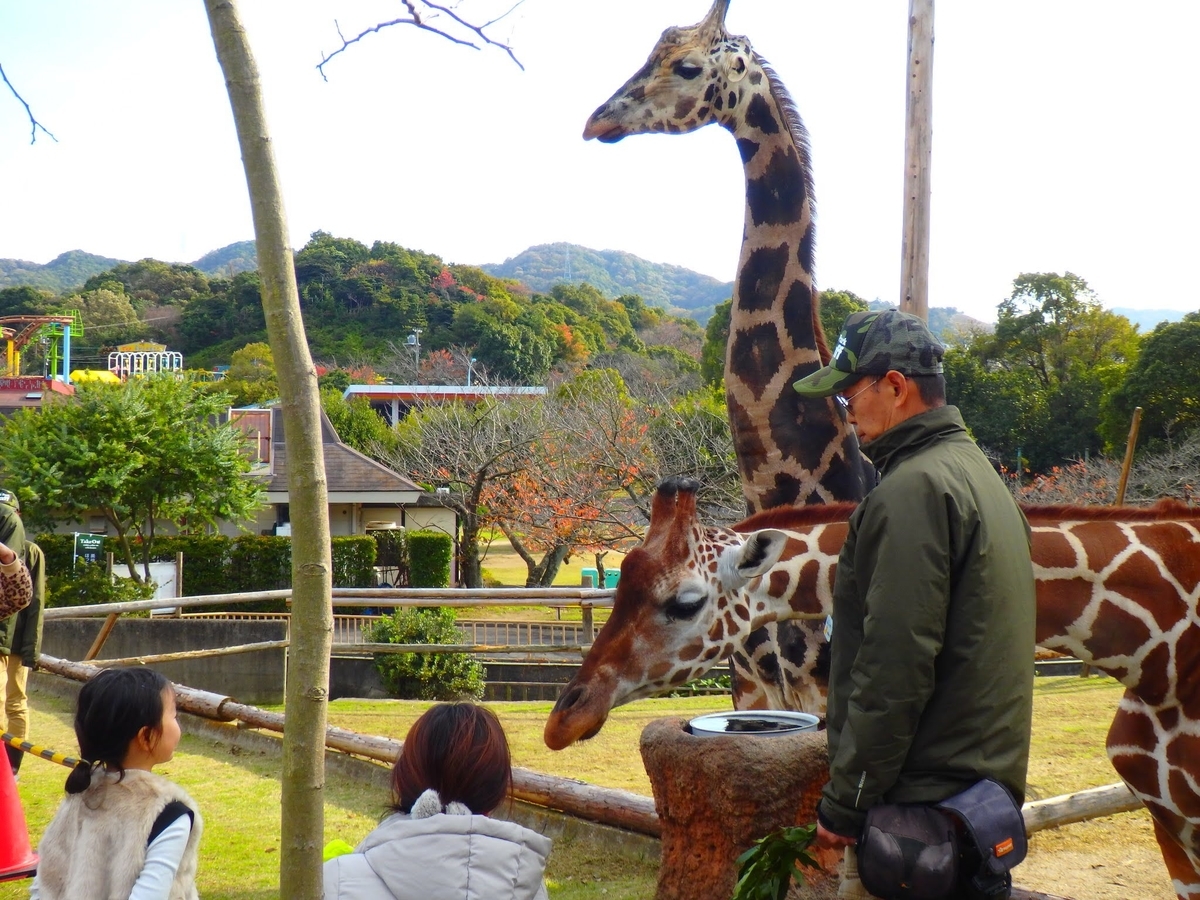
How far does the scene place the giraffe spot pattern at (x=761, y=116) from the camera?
4.72m

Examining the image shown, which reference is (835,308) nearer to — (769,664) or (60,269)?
(769,664)

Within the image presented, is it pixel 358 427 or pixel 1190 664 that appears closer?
pixel 1190 664

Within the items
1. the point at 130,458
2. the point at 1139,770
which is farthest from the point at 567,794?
the point at 130,458

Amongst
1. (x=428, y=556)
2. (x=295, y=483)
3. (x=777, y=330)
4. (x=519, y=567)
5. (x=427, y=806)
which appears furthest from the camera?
(x=519, y=567)

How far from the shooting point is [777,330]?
14.9 feet

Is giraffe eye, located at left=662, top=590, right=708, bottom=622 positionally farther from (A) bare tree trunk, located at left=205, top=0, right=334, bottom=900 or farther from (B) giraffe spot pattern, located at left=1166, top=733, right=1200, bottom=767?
(B) giraffe spot pattern, located at left=1166, top=733, right=1200, bottom=767

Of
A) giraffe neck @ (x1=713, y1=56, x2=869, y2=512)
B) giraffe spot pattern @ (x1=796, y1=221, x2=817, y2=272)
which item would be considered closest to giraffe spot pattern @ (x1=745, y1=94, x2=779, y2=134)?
giraffe neck @ (x1=713, y1=56, x2=869, y2=512)

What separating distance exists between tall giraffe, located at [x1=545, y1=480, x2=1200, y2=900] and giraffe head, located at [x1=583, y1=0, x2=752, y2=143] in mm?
1934

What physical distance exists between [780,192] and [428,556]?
733 inches

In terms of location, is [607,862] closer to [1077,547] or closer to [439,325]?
[1077,547]

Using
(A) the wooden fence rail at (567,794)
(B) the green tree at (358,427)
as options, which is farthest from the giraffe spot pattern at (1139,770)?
(B) the green tree at (358,427)

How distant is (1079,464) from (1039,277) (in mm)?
7077

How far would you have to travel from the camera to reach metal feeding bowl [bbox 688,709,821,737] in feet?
12.2

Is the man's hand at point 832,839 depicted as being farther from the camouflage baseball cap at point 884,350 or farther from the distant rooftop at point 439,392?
the distant rooftop at point 439,392
